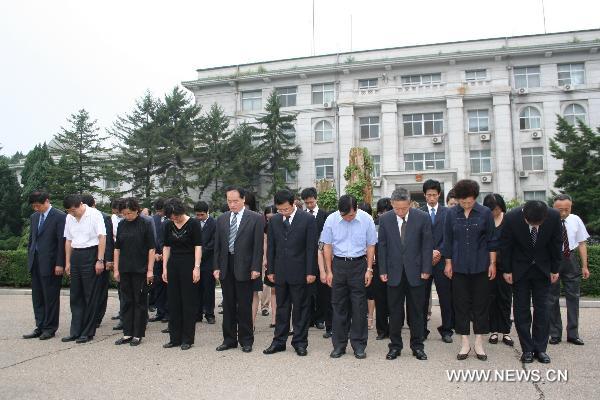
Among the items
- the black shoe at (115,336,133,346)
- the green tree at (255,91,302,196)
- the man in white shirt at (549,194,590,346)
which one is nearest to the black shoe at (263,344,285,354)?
the black shoe at (115,336,133,346)

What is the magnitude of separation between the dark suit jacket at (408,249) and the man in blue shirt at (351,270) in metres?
0.18

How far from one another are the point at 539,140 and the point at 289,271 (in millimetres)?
32854

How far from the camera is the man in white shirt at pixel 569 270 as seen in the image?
6328 mm

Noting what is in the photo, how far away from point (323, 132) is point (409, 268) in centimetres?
3229

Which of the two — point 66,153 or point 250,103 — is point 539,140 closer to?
point 250,103

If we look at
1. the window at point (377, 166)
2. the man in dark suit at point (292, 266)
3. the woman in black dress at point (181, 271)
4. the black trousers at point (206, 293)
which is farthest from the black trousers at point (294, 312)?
the window at point (377, 166)

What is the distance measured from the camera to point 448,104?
110 feet

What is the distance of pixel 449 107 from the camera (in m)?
33.6

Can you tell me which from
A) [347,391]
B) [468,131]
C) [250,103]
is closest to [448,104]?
[468,131]

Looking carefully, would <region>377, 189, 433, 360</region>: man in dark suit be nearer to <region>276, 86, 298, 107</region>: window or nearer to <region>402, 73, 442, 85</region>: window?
<region>402, 73, 442, 85</region>: window

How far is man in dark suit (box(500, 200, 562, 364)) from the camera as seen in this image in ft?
17.5

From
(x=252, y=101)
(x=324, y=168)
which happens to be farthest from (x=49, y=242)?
(x=252, y=101)

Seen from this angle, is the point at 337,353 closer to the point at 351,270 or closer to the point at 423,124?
the point at 351,270

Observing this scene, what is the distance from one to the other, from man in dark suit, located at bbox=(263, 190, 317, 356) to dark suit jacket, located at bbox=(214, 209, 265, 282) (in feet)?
0.79
